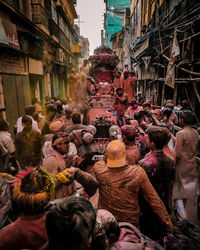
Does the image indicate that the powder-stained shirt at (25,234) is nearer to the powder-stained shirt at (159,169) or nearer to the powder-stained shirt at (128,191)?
the powder-stained shirt at (128,191)

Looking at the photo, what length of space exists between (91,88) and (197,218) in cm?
662

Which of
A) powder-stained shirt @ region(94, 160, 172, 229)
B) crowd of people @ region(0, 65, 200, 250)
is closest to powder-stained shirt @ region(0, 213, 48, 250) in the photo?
crowd of people @ region(0, 65, 200, 250)

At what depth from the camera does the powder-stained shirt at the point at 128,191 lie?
1848 mm

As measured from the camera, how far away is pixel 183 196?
3.07 metres

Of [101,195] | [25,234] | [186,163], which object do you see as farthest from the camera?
[186,163]

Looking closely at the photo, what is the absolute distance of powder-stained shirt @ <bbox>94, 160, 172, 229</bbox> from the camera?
1.85 meters

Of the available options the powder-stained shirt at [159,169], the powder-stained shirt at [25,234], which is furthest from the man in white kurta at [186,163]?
the powder-stained shirt at [25,234]

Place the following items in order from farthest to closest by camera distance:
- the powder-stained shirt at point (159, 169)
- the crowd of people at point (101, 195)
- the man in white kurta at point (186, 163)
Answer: the man in white kurta at point (186, 163)
the powder-stained shirt at point (159, 169)
the crowd of people at point (101, 195)

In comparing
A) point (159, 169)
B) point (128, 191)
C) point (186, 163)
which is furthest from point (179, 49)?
point (128, 191)

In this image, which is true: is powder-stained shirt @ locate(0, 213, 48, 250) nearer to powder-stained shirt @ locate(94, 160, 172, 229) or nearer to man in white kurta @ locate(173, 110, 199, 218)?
powder-stained shirt @ locate(94, 160, 172, 229)

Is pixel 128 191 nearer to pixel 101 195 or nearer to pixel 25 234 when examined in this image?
pixel 101 195

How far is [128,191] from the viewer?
73.2 inches

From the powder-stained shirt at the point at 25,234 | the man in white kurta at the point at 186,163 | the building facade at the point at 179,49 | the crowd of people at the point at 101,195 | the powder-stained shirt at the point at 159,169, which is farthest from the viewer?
the building facade at the point at 179,49

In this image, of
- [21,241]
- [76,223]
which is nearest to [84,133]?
[21,241]
